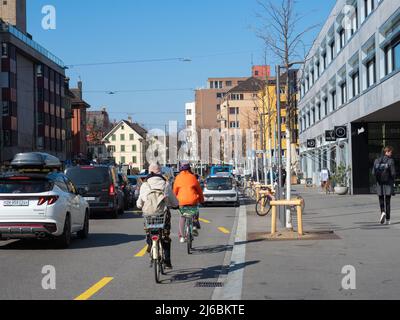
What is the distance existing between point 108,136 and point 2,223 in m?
115

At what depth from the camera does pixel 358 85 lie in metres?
35.3

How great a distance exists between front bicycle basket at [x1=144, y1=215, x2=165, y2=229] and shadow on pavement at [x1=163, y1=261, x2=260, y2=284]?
808mm

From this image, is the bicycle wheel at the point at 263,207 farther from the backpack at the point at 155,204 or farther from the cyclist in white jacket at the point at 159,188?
the backpack at the point at 155,204

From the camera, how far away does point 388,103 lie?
1086 inches

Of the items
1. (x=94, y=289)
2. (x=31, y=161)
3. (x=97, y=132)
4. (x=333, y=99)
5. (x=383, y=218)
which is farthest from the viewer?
(x=97, y=132)

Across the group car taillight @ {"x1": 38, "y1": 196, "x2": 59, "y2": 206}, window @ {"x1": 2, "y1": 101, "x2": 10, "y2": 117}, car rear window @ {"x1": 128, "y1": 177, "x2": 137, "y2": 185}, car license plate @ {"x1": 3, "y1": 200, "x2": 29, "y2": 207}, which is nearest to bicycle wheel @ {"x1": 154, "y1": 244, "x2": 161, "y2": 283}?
car taillight @ {"x1": 38, "y1": 196, "x2": 59, "y2": 206}

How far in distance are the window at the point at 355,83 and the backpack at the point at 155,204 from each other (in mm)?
27554

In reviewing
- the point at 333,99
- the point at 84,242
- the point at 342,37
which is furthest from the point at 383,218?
the point at 333,99

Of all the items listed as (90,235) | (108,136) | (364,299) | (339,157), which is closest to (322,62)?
(339,157)

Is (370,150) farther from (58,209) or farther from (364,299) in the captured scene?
(364,299)

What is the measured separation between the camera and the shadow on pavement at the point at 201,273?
367 inches

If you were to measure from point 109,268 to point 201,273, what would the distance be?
1.66 metres

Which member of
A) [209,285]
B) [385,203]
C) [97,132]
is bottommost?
[209,285]

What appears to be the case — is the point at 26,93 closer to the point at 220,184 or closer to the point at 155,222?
the point at 220,184
